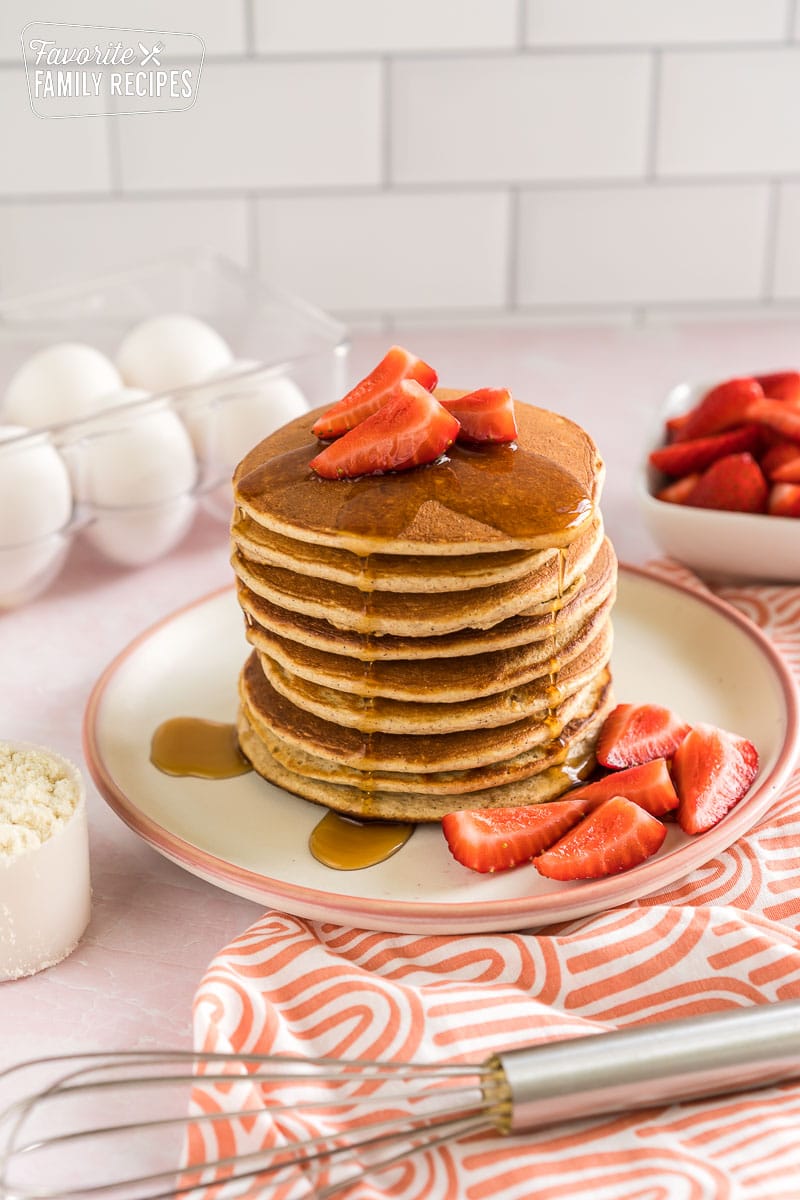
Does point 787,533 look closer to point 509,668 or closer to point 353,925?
point 509,668

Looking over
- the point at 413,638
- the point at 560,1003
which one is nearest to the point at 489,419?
the point at 413,638

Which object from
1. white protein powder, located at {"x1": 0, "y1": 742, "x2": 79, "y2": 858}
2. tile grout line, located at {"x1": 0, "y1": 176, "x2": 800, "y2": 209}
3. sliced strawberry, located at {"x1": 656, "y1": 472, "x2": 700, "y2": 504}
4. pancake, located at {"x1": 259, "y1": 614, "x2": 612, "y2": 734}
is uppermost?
tile grout line, located at {"x1": 0, "y1": 176, "x2": 800, "y2": 209}

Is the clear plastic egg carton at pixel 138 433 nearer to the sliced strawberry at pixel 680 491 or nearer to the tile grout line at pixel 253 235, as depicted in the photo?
the tile grout line at pixel 253 235

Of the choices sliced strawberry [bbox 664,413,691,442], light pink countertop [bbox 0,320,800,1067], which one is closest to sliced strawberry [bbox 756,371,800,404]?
sliced strawberry [bbox 664,413,691,442]

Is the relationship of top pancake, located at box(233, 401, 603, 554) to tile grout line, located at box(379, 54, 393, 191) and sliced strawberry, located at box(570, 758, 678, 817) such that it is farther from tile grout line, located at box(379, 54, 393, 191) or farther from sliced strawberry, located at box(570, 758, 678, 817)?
tile grout line, located at box(379, 54, 393, 191)

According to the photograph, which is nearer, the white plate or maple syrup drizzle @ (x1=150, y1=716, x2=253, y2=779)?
the white plate

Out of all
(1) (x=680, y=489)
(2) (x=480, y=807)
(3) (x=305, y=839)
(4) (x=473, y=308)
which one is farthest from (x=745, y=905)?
(4) (x=473, y=308)
